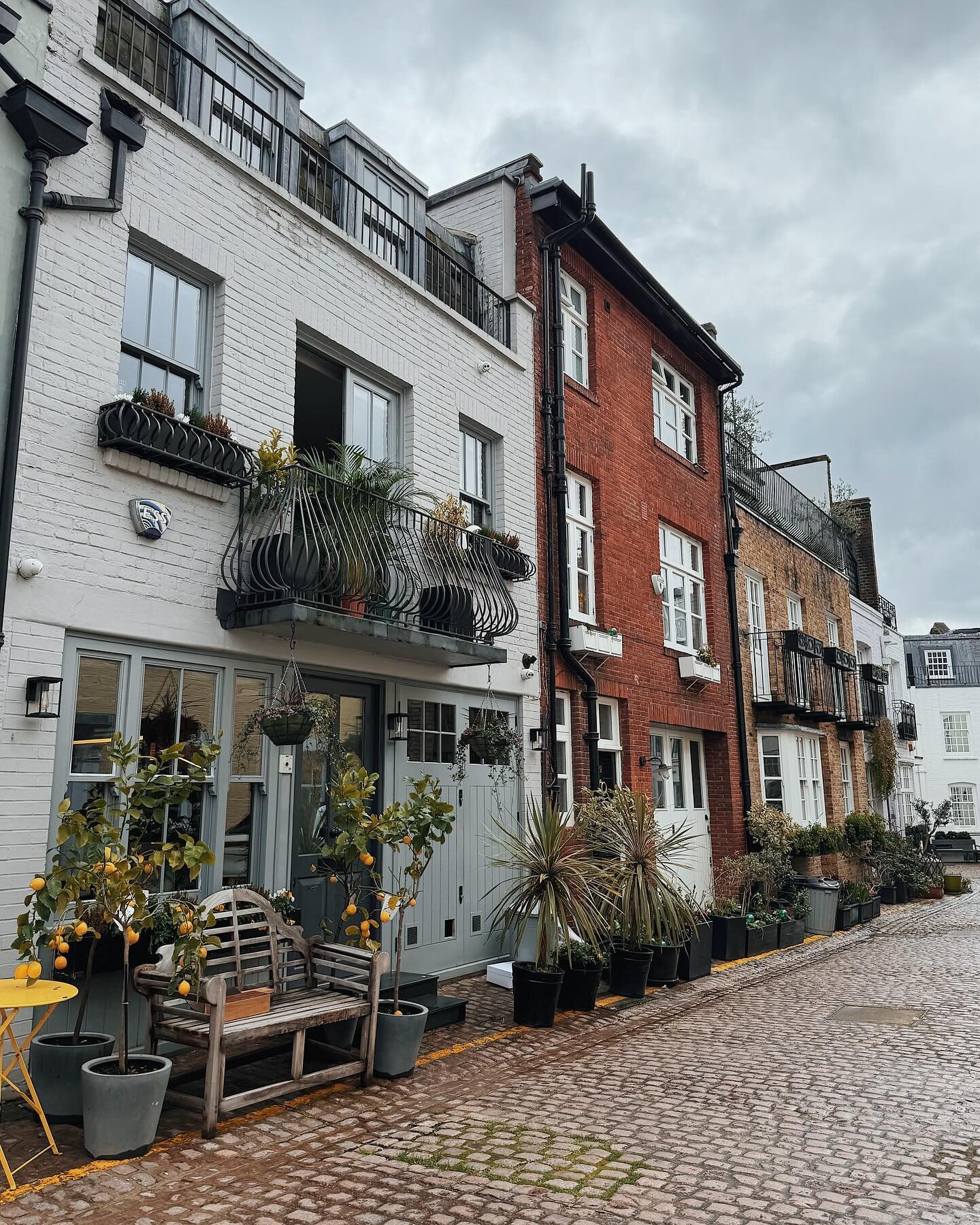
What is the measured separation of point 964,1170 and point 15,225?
24.4 feet

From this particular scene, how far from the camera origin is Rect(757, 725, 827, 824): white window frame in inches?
640

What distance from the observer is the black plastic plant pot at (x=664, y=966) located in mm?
9352

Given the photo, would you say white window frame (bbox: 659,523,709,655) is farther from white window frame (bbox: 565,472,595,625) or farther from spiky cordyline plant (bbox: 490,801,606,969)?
spiky cordyline plant (bbox: 490,801,606,969)

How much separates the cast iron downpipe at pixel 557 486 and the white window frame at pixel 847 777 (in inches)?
408

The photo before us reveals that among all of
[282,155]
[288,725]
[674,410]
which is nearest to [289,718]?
[288,725]

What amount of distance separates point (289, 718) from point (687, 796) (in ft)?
29.6

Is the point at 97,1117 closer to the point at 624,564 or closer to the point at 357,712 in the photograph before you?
the point at 357,712

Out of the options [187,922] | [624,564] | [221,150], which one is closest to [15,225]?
[221,150]

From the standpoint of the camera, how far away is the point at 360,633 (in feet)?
24.2

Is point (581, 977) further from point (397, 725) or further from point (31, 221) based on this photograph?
point (31, 221)

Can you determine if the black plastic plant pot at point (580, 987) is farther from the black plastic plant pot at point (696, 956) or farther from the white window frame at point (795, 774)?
the white window frame at point (795, 774)

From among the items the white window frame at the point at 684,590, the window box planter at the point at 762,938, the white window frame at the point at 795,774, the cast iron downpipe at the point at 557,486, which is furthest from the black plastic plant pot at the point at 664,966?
the white window frame at the point at 795,774

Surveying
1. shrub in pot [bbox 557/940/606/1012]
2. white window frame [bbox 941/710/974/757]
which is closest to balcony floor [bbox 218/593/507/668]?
shrub in pot [bbox 557/940/606/1012]

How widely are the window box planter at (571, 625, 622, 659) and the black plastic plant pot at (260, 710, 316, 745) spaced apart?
195 inches
